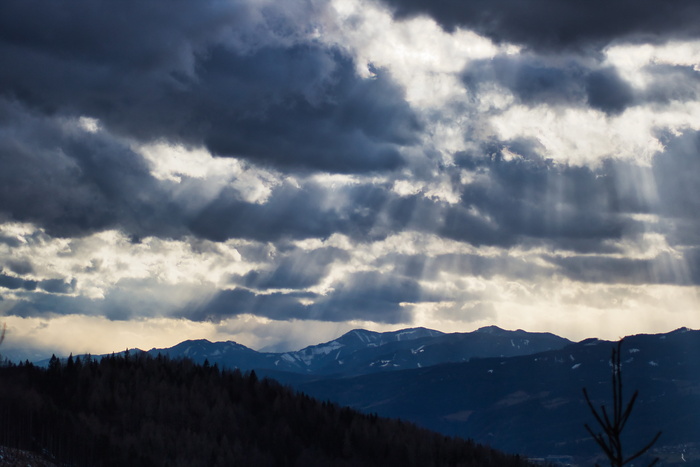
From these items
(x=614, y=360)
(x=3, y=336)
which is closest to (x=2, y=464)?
(x=3, y=336)

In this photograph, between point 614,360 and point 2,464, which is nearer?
point 614,360

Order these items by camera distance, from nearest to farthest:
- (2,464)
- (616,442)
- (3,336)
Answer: (616,442) → (3,336) → (2,464)

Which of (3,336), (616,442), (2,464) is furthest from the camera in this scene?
(2,464)

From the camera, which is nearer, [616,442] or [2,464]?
[616,442]

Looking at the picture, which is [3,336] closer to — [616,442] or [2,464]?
[616,442]

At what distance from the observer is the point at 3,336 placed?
158ft

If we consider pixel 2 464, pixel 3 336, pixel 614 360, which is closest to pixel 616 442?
pixel 614 360

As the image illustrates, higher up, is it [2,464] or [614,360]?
[614,360]

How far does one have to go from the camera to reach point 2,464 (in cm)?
17375

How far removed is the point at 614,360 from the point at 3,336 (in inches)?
1495

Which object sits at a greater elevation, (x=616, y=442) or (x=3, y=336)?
(x=3, y=336)

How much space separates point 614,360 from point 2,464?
178 metres

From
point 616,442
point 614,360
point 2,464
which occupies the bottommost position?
Result: point 2,464

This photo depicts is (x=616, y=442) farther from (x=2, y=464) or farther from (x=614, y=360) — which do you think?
(x=2, y=464)
